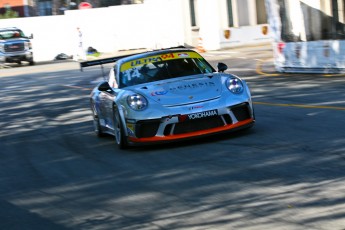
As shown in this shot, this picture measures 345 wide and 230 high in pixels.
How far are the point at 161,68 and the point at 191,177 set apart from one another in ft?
11.5

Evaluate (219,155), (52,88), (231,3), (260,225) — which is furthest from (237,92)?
(231,3)

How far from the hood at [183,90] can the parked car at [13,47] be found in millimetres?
33036

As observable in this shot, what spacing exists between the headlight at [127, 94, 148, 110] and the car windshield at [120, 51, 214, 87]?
83 centimetres

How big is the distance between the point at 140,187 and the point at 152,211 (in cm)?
111

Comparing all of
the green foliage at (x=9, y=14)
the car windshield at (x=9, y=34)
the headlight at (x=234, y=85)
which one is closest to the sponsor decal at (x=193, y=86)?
the headlight at (x=234, y=85)

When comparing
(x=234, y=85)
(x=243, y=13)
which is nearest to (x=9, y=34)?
(x=243, y=13)

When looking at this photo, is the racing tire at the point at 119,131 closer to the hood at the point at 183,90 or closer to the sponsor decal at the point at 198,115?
the hood at the point at 183,90

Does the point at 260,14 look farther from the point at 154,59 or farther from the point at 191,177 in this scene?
the point at 191,177

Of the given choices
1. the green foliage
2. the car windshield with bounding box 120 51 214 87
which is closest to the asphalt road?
the car windshield with bounding box 120 51 214 87

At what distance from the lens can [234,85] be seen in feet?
33.0

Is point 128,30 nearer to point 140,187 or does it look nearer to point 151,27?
point 151,27

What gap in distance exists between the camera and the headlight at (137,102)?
9.72 m

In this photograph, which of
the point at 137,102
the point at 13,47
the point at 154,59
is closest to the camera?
the point at 137,102

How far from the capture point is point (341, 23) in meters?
19.1
